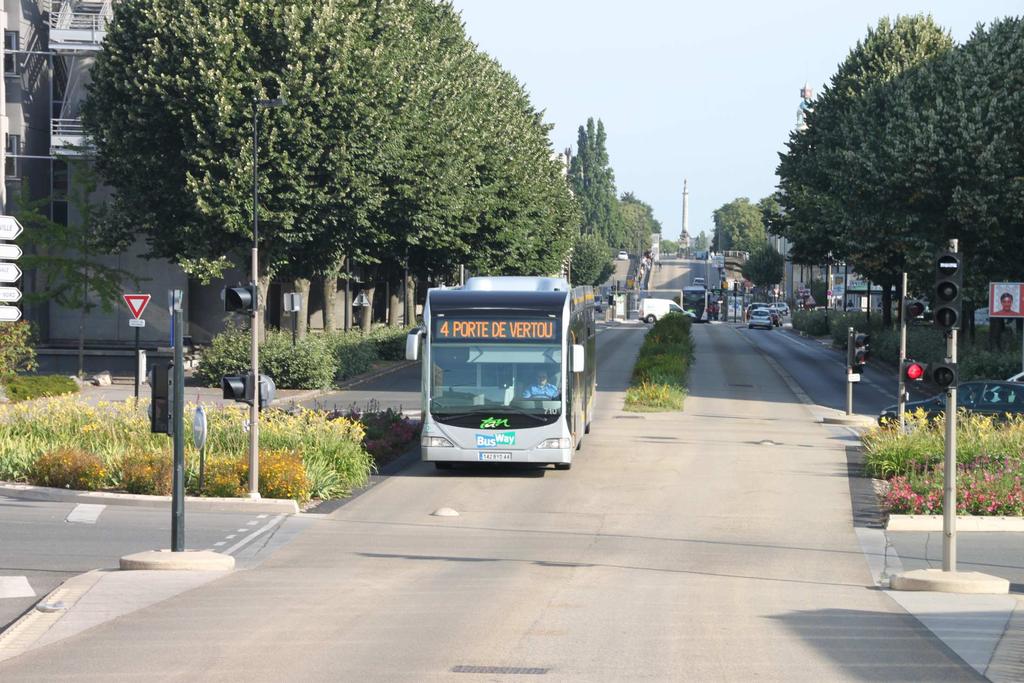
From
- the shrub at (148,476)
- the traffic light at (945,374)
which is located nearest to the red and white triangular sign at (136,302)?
the shrub at (148,476)

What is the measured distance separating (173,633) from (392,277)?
5941 centimetres

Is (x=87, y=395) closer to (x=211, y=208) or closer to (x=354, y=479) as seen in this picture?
(x=211, y=208)

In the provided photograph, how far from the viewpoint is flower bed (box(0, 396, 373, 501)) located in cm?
2355

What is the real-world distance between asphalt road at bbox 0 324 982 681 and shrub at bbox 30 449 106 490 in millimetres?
4540

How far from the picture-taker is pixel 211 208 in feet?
143

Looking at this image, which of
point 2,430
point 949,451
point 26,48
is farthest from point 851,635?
point 26,48

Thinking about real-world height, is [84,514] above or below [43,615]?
below

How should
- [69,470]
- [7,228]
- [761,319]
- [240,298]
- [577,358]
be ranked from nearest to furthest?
[7,228]
[240,298]
[69,470]
[577,358]
[761,319]

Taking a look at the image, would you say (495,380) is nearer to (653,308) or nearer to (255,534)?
(255,534)

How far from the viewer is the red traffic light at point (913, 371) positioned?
783 inches

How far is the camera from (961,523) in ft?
70.1

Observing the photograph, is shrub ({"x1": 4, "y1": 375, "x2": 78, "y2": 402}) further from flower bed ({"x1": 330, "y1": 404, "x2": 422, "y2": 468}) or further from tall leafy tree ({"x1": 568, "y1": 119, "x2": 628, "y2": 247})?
tall leafy tree ({"x1": 568, "y1": 119, "x2": 628, "y2": 247})

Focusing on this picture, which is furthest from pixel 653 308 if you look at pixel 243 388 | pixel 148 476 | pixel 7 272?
pixel 7 272

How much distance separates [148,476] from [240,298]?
427cm
